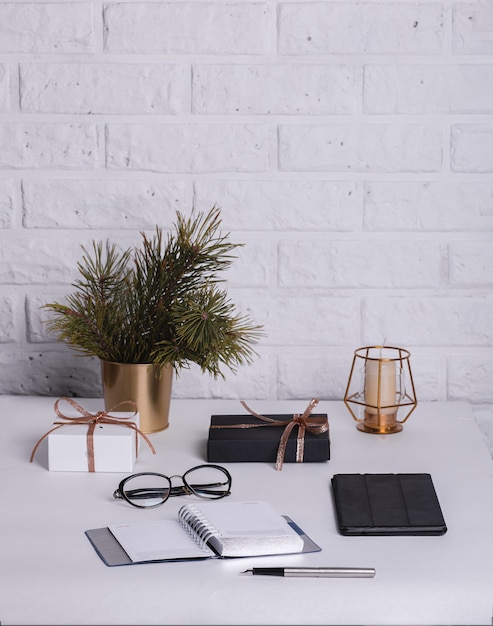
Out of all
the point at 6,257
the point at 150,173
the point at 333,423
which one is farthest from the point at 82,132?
the point at 333,423

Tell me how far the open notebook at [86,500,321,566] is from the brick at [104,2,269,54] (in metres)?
0.77

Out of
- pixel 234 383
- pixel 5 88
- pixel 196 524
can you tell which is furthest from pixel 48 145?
pixel 196 524

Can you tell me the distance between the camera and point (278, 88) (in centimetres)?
134

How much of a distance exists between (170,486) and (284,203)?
0.58 metres

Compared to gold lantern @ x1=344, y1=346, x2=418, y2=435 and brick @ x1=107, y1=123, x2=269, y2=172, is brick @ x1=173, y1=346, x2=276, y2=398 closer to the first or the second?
gold lantern @ x1=344, y1=346, x2=418, y2=435

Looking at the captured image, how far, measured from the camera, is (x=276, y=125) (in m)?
1.35

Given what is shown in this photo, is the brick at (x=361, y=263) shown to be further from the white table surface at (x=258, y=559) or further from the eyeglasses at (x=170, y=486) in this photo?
the eyeglasses at (x=170, y=486)

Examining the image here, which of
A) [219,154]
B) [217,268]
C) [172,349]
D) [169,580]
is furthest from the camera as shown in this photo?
[219,154]

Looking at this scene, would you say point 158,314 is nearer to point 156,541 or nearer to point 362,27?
point 156,541

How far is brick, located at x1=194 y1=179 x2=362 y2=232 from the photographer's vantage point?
1.36 meters

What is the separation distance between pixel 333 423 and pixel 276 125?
0.49 meters

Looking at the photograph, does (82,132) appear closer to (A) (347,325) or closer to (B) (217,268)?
(B) (217,268)

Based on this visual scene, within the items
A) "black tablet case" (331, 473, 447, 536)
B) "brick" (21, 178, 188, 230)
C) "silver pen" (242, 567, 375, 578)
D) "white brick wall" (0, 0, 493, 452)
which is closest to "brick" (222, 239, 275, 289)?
"white brick wall" (0, 0, 493, 452)

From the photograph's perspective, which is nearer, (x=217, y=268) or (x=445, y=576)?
(x=445, y=576)
